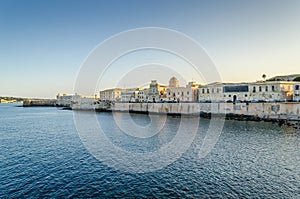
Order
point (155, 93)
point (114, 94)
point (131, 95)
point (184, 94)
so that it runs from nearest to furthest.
Result: point (184, 94), point (155, 93), point (131, 95), point (114, 94)

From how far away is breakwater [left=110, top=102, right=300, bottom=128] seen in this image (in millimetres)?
44562

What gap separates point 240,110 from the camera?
52469 mm

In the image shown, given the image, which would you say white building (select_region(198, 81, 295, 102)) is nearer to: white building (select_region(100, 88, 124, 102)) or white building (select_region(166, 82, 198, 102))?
white building (select_region(166, 82, 198, 102))

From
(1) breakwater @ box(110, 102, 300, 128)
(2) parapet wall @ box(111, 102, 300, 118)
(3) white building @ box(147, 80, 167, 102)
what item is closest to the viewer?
(1) breakwater @ box(110, 102, 300, 128)

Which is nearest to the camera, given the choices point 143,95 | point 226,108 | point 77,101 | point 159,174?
point 159,174

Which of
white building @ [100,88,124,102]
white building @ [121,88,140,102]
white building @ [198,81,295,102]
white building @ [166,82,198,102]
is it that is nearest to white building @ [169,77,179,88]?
white building @ [166,82,198,102]

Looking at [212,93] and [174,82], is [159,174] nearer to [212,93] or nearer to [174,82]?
[212,93]

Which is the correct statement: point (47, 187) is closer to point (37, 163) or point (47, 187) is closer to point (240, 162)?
point (37, 163)

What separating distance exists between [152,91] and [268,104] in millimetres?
49867

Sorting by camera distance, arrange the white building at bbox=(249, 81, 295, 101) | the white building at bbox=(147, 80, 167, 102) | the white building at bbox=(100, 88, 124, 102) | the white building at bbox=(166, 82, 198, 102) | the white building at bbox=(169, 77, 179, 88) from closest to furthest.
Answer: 1. the white building at bbox=(249, 81, 295, 101)
2. the white building at bbox=(166, 82, 198, 102)
3. the white building at bbox=(147, 80, 167, 102)
4. the white building at bbox=(169, 77, 179, 88)
5. the white building at bbox=(100, 88, 124, 102)

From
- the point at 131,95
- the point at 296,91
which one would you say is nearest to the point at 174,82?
the point at 131,95

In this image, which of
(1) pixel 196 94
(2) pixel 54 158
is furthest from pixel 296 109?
(2) pixel 54 158

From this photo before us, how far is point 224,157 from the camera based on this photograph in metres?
20.1

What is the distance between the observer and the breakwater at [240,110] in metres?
44.6
